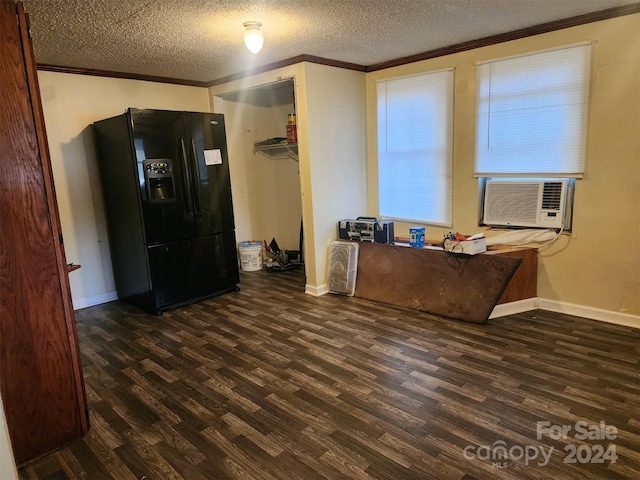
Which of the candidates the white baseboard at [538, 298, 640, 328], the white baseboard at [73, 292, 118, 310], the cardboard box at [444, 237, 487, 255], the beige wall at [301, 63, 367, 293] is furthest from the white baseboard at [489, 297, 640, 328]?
the white baseboard at [73, 292, 118, 310]

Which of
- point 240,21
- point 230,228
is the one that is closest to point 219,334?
point 230,228

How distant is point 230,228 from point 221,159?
2.31ft

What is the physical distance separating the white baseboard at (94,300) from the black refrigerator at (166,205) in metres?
0.16

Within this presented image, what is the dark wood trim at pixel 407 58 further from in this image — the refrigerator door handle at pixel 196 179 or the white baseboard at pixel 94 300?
the white baseboard at pixel 94 300

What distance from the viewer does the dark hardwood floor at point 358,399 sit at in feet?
6.23

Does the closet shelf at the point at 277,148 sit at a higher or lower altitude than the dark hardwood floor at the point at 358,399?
higher

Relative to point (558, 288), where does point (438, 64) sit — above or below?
above

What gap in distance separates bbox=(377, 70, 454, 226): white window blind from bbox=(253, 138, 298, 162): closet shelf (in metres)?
1.22

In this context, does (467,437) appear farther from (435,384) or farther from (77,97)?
(77,97)

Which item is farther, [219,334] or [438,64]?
[438,64]

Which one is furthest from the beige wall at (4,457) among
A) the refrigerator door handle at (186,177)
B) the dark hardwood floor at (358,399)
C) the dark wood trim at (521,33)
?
the dark wood trim at (521,33)

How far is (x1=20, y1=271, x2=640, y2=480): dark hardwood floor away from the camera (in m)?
1.90

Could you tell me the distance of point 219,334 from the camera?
3373 millimetres

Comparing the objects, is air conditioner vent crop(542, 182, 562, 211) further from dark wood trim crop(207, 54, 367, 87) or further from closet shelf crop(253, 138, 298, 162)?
closet shelf crop(253, 138, 298, 162)
